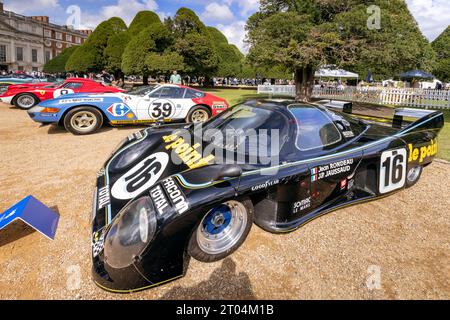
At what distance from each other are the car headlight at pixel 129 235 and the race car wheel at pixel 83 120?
18.1ft

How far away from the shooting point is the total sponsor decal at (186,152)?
268 cm

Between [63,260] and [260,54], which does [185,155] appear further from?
[260,54]

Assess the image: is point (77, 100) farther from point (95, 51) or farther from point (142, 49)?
point (95, 51)

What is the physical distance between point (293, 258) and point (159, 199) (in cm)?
130

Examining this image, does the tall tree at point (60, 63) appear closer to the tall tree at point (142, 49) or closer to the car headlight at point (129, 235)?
the tall tree at point (142, 49)

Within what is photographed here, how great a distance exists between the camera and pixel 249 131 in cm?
303

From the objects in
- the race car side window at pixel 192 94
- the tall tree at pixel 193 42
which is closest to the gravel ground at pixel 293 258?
the race car side window at pixel 192 94

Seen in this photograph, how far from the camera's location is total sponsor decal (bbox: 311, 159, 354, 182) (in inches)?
104

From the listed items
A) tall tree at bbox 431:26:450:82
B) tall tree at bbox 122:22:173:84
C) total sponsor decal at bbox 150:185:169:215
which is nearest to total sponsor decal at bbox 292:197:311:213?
total sponsor decal at bbox 150:185:169:215

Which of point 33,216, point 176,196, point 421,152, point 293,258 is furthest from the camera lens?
point 421,152

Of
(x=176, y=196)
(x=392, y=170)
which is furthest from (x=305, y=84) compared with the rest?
(x=176, y=196)

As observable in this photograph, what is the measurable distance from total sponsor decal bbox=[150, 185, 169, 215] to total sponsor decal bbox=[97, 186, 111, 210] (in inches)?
24.5
